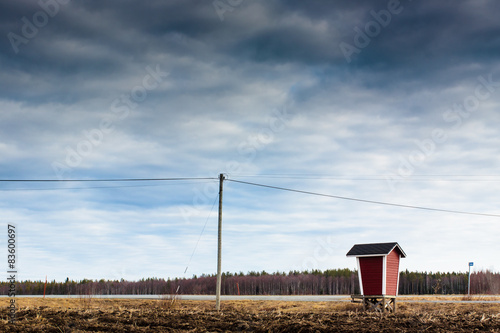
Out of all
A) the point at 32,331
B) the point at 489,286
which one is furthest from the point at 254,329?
the point at 489,286

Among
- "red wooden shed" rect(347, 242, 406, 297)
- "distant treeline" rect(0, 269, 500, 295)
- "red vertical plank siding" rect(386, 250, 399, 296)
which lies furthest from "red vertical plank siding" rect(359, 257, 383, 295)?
"distant treeline" rect(0, 269, 500, 295)

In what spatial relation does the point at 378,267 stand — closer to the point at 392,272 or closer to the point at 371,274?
the point at 371,274

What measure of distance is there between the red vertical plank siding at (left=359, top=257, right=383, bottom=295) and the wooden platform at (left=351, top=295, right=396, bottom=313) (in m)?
0.33

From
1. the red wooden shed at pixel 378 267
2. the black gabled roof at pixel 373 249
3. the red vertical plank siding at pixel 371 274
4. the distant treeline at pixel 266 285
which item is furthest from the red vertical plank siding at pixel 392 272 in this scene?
the distant treeline at pixel 266 285

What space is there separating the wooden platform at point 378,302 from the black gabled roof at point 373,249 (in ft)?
→ 9.08

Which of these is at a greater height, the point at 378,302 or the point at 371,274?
Answer: the point at 371,274

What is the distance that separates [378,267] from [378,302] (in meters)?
2.44

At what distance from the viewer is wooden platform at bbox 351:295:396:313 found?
29938 millimetres

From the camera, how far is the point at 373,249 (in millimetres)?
31297

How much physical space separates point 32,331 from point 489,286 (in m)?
69.5

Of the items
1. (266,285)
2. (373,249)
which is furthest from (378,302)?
(266,285)

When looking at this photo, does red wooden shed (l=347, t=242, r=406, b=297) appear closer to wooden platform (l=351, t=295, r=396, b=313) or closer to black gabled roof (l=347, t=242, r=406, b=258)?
black gabled roof (l=347, t=242, r=406, b=258)

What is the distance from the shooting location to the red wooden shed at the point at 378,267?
3038 cm

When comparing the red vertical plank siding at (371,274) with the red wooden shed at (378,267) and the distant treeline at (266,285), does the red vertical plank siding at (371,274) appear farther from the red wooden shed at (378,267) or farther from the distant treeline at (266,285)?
the distant treeline at (266,285)
